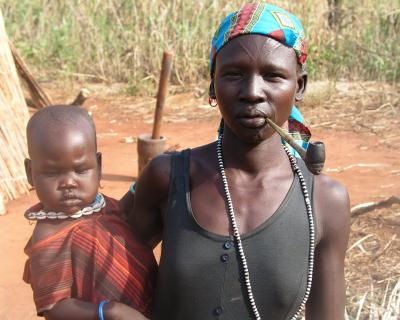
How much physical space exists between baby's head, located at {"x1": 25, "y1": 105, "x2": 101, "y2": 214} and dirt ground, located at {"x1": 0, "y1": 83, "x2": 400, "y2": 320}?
5.10ft

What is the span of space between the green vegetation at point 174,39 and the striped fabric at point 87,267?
600 centimetres

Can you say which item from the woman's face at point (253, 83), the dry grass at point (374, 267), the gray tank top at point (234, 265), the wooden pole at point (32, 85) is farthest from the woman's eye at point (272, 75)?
the wooden pole at point (32, 85)

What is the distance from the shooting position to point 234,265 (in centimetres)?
142

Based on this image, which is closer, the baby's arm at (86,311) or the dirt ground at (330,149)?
the baby's arm at (86,311)

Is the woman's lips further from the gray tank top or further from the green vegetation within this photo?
the green vegetation

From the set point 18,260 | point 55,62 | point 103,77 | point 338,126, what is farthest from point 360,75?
point 18,260

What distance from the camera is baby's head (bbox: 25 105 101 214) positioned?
1538 millimetres

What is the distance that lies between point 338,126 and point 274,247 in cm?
494

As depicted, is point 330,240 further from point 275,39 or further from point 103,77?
point 103,77

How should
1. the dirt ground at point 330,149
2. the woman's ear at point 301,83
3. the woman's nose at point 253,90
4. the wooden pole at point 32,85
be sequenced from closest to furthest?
1. the woman's nose at point 253,90
2. the woman's ear at point 301,83
3. the dirt ground at point 330,149
4. the wooden pole at point 32,85

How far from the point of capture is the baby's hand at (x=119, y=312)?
1.41 metres

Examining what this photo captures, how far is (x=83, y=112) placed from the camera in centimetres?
168

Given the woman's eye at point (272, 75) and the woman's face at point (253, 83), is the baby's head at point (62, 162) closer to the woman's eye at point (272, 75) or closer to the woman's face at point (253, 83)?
the woman's face at point (253, 83)

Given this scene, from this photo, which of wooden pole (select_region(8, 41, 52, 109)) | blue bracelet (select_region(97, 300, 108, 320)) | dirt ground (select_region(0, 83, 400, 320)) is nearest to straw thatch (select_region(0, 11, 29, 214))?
dirt ground (select_region(0, 83, 400, 320))
